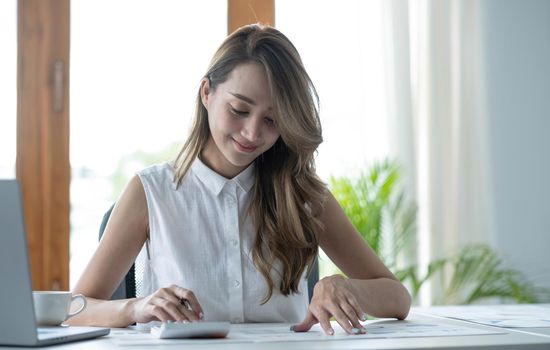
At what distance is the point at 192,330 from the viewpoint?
4.56ft

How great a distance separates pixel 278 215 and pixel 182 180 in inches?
10.5

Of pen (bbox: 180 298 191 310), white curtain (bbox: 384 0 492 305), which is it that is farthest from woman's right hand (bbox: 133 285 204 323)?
white curtain (bbox: 384 0 492 305)

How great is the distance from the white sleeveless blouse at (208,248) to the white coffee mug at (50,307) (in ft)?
1.77

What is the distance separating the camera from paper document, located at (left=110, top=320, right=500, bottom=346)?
1.36 metres

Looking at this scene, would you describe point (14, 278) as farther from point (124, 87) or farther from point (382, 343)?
point (124, 87)

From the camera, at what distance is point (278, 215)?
2.09m

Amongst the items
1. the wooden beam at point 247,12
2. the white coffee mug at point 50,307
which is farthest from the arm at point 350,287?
the wooden beam at point 247,12

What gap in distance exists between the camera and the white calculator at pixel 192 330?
1.38m

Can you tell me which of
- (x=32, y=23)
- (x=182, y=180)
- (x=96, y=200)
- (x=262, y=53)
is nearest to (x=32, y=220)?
(x=96, y=200)

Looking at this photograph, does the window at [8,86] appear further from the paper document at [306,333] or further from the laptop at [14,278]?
the laptop at [14,278]

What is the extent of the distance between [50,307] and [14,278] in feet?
0.91

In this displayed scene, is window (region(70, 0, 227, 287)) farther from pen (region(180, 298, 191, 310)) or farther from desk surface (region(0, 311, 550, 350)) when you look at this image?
desk surface (region(0, 311, 550, 350))

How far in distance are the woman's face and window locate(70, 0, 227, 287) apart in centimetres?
173

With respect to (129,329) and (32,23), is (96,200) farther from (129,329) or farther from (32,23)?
(129,329)
